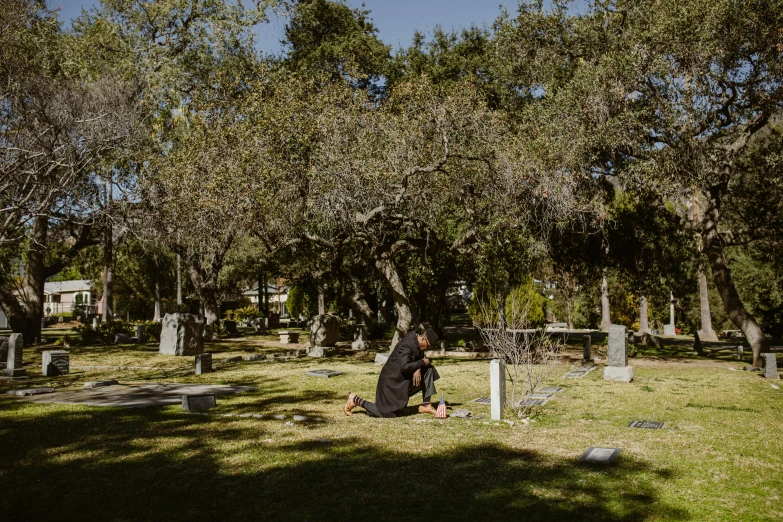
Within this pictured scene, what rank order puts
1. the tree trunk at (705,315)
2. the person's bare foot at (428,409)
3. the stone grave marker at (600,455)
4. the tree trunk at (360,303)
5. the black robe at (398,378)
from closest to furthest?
the stone grave marker at (600,455), the black robe at (398,378), the person's bare foot at (428,409), the tree trunk at (360,303), the tree trunk at (705,315)

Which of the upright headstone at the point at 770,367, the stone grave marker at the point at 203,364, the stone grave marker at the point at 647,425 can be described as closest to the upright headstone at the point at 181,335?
the stone grave marker at the point at 203,364

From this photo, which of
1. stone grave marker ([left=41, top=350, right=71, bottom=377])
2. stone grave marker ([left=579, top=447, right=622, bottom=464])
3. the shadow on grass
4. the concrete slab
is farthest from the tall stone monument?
stone grave marker ([left=579, top=447, right=622, bottom=464])

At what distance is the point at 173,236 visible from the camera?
2212 centimetres

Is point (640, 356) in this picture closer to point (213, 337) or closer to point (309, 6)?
point (213, 337)

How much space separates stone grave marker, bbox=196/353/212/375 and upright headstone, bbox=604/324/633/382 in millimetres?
10033

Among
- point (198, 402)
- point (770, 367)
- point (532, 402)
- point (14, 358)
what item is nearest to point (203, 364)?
point (14, 358)

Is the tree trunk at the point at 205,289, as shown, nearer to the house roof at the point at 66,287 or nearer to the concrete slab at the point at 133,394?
the concrete slab at the point at 133,394

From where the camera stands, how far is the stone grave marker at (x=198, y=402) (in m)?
10.5

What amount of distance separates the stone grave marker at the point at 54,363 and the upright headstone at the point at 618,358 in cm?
1334

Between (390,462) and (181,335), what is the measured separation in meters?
16.3

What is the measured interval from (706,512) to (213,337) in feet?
90.1

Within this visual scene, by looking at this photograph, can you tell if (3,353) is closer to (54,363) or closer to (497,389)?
(54,363)

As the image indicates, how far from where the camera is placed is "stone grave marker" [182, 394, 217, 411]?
1052cm

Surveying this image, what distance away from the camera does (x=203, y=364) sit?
653 inches
